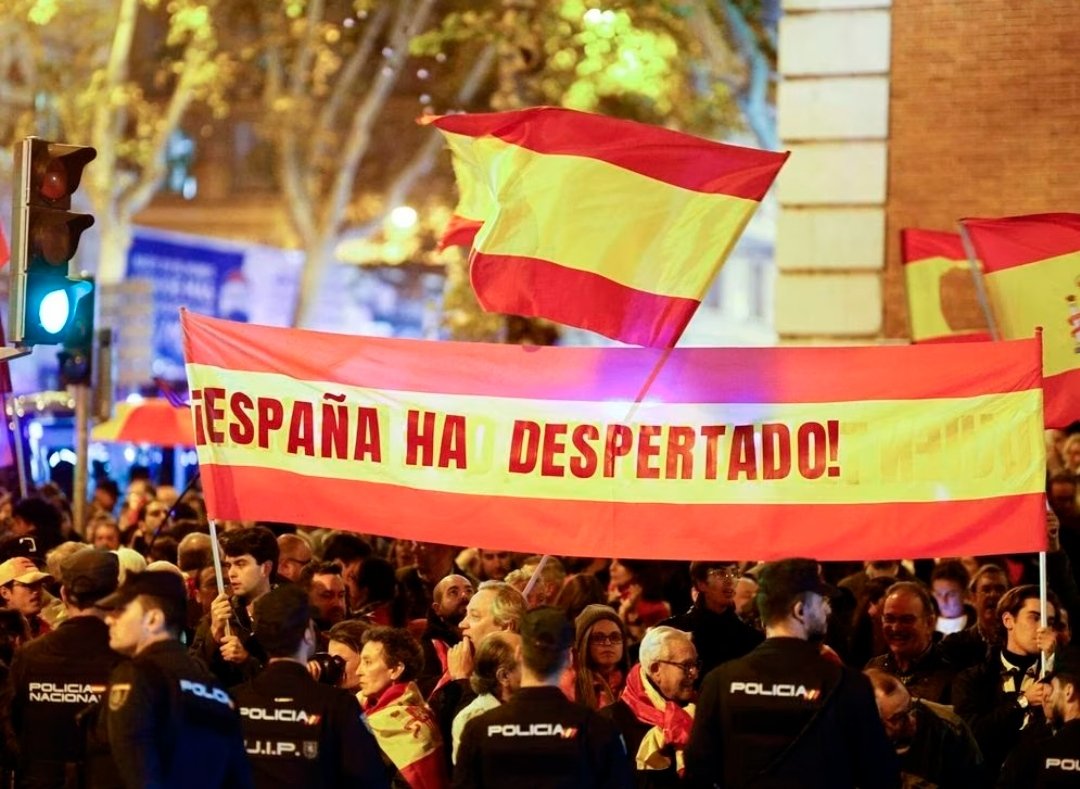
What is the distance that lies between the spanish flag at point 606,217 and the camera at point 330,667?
1.83 m

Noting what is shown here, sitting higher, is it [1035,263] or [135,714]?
[1035,263]

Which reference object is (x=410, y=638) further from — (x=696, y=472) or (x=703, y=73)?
(x=703, y=73)

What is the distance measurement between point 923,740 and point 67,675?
127 inches

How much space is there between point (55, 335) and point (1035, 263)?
5062 millimetres

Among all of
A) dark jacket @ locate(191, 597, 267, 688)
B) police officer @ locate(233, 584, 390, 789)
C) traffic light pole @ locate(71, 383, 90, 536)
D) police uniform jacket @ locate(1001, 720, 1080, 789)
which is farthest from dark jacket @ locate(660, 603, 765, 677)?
traffic light pole @ locate(71, 383, 90, 536)

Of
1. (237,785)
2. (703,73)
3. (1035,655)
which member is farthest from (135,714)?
(703,73)

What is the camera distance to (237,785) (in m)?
6.67

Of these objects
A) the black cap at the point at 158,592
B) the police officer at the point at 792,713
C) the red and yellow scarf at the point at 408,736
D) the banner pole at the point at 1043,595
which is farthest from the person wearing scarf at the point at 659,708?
the black cap at the point at 158,592

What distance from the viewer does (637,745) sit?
27.0 ft

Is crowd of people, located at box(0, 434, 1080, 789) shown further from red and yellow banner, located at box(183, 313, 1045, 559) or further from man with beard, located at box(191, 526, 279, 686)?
red and yellow banner, located at box(183, 313, 1045, 559)

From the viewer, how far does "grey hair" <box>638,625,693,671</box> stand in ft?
27.5

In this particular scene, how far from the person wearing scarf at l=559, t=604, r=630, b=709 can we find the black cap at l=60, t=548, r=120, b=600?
2.19 meters

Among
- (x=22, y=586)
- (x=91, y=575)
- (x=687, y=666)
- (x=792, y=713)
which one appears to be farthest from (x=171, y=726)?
(x=22, y=586)

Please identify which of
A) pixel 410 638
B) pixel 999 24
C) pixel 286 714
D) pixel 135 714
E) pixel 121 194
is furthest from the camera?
pixel 121 194
